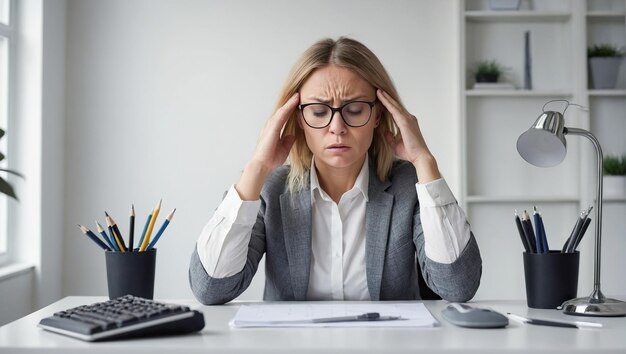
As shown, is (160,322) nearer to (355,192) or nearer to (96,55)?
(355,192)

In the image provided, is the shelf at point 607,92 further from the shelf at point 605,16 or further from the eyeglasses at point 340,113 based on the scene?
the eyeglasses at point 340,113

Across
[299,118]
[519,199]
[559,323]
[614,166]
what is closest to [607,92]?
[614,166]

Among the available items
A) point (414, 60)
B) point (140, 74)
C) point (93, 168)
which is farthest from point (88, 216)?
point (414, 60)

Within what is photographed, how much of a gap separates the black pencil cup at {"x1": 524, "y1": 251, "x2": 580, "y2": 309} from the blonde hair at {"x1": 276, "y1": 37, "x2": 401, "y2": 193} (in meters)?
0.54

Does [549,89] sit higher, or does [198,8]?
[198,8]

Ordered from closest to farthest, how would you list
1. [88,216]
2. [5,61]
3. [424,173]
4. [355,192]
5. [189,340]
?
[189,340] < [424,173] < [355,192] < [5,61] < [88,216]

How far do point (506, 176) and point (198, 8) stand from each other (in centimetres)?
181

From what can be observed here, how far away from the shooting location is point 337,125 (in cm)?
169

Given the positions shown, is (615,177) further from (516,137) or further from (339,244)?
(339,244)

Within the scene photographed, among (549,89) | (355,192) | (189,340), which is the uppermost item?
(549,89)

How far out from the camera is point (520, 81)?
144 inches

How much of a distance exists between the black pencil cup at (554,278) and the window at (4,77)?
242 centimetres

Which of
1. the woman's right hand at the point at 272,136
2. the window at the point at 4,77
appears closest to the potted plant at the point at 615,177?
the woman's right hand at the point at 272,136

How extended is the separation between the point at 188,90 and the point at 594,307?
261cm
